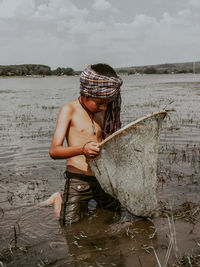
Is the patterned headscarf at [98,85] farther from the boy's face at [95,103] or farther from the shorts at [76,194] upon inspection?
the shorts at [76,194]

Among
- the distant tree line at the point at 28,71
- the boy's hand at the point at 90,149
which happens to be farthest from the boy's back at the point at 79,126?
the distant tree line at the point at 28,71

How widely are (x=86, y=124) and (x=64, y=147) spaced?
55 centimetres

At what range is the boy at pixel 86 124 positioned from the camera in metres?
3.31

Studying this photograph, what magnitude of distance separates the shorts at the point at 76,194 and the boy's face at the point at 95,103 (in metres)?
0.77

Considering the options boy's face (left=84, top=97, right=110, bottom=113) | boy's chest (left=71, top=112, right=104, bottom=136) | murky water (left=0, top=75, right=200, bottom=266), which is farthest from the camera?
boy's chest (left=71, top=112, right=104, bottom=136)

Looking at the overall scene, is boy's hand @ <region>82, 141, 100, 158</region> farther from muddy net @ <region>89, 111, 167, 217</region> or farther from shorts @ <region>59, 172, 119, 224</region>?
shorts @ <region>59, 172, 119, 224</region>

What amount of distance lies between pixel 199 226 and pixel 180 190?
4.23 ft

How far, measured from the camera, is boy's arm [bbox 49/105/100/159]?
2.97 meters

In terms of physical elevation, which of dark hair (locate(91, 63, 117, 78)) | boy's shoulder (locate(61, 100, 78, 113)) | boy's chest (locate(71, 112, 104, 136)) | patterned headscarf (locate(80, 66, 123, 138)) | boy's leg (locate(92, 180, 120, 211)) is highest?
dark hair (locate(91, 63, 117, 78))

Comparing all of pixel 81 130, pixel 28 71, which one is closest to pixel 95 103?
pixel 81 130

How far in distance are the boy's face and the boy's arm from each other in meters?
0.20

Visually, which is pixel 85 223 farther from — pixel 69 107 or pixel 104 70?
pixel 104 70

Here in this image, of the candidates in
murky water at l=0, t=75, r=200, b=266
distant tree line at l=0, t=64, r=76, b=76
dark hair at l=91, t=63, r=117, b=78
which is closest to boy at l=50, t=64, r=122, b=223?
dark hair at l=91, t=63, r=117, b=78

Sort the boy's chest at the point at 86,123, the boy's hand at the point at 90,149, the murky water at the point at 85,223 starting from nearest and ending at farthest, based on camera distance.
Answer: the boy's hand at the point at 90,149, the murky water at the point at 85,223, the boy's chest at the point at 86,123
